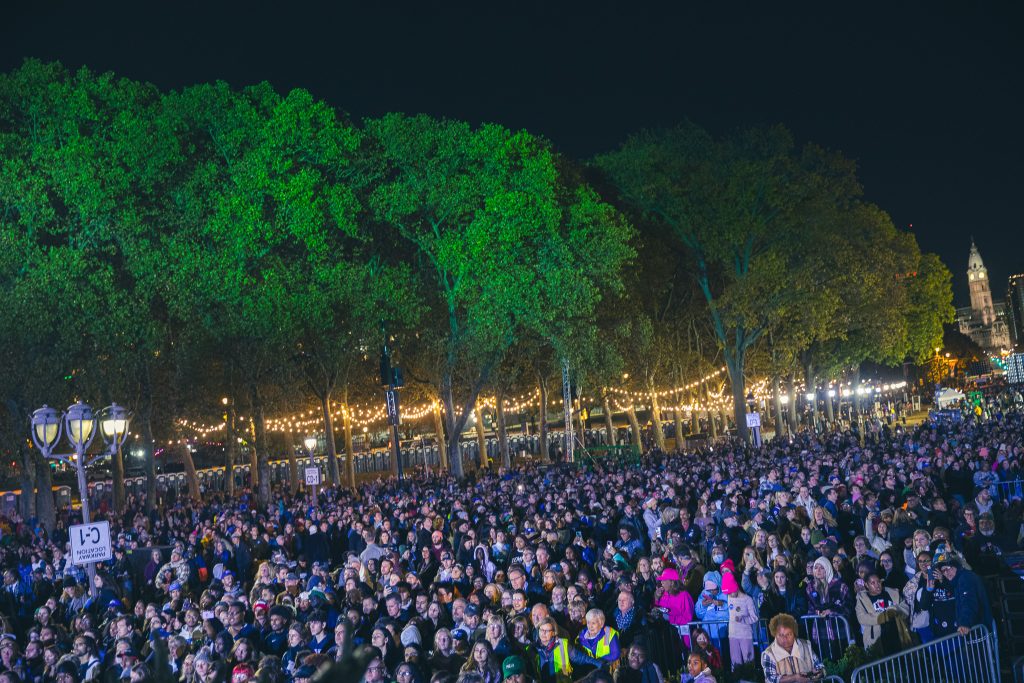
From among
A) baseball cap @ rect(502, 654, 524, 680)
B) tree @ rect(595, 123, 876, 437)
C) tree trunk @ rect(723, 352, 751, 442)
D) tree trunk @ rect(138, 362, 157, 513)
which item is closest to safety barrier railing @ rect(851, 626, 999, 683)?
baseball cap @ rect(502, 654, 524, 680)

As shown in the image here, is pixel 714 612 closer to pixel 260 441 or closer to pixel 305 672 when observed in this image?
pixel 305 672

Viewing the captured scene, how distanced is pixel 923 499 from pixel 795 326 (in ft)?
107

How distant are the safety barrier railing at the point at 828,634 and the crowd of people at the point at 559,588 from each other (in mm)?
28

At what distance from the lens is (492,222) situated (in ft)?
105

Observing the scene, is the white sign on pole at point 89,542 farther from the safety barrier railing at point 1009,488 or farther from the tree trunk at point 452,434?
the tree trunk at point 452,434

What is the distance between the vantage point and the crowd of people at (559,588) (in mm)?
9320

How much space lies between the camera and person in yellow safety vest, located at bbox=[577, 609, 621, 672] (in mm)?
9234

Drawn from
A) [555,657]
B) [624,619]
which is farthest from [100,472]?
[555,657]

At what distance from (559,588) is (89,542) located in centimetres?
795

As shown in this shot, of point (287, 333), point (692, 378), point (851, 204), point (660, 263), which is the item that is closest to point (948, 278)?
point (692, 378)

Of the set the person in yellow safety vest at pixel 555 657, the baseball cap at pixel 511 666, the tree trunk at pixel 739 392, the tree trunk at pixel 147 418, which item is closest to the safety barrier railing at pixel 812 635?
the person in yellow safety vest at pixel 555 657

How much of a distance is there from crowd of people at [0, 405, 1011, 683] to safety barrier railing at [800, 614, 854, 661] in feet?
0.09

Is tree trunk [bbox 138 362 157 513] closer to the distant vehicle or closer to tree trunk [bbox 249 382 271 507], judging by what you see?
tree trunk [bbox 249 382 271 507]

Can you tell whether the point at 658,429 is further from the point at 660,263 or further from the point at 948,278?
the point at 948,278
